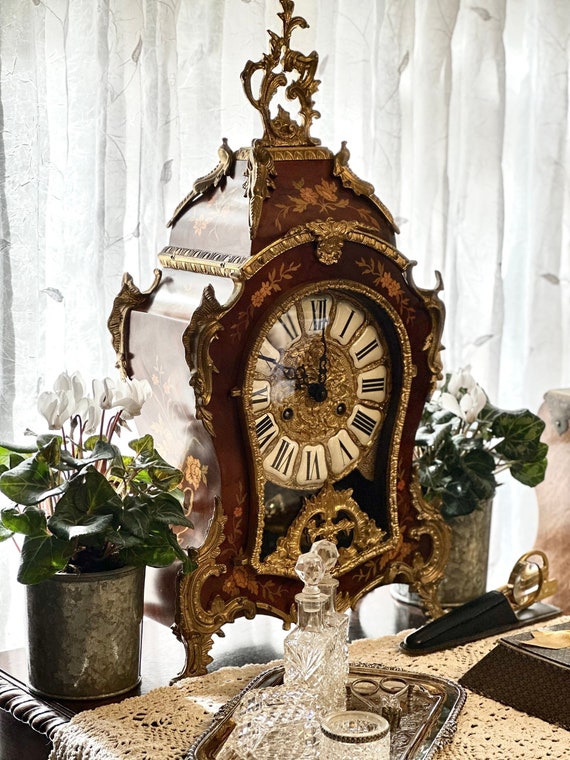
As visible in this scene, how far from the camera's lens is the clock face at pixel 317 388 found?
1.38 m

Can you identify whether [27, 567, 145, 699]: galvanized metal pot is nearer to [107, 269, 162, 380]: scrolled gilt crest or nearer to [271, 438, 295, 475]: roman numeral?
[271, 438, 295, 475]: roman numeral

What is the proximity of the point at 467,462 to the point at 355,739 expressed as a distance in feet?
2.22

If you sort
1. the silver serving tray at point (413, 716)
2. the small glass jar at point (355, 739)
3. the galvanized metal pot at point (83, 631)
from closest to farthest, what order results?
the small glass jar at point (355, 739)
the silver serving tray at point (413, 716)
the galvanized metal pot at point (83, 631)

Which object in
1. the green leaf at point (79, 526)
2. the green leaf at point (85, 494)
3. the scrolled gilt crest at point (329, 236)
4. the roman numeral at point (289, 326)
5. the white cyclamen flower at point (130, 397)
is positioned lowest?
the green leaf at point (79, 526)

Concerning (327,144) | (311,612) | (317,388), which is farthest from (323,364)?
(327,144)

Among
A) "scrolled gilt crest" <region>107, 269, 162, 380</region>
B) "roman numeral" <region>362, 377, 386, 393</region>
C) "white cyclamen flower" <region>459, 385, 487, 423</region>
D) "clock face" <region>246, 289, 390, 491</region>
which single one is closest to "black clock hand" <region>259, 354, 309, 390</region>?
"clock face" <region>246, 289, 390, 491</region>

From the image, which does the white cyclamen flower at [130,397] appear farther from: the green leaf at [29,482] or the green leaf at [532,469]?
the green leaf at [532,469]

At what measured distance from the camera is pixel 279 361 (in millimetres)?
1386

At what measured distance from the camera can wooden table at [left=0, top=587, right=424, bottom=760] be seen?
→ 4.10 feet

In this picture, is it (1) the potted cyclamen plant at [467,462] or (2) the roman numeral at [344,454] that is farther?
(1) the potted cyclamen plant at [467,462]

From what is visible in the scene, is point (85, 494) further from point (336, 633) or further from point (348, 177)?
point (348, 177)

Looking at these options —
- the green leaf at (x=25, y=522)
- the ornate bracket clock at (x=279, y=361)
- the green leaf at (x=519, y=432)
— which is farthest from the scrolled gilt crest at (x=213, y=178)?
the green leaf at (x=519, y=432)

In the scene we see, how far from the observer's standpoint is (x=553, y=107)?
7.41ft

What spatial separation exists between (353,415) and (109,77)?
62 centimetres
